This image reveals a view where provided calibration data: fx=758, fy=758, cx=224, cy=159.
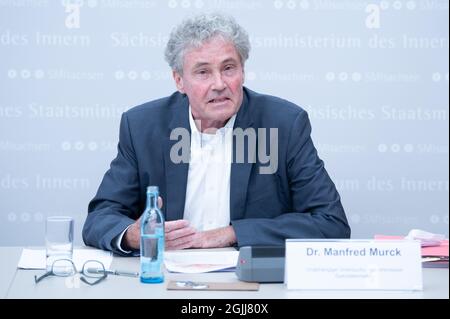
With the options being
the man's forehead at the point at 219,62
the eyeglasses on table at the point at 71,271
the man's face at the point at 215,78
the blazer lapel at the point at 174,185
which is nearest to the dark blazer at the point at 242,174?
the blazer lapel at the point at 174,185

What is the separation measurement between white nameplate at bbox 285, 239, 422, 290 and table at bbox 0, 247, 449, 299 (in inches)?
0.9

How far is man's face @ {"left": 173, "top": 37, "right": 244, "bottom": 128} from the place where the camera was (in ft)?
9.49

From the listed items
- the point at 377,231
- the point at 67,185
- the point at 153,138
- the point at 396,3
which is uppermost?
the point at 396,3

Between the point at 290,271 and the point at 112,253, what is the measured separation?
80 centimetres

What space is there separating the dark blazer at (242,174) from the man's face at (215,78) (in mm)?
135

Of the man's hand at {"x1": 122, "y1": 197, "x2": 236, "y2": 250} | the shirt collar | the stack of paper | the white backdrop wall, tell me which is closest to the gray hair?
the shirt collar

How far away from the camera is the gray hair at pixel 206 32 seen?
9.48 ft

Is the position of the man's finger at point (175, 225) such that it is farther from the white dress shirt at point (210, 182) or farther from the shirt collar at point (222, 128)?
the shirt collar at point (222, 128)

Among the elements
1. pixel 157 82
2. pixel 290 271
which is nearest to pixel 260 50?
pixel 157 82

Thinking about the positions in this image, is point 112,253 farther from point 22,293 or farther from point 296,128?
point 296,128

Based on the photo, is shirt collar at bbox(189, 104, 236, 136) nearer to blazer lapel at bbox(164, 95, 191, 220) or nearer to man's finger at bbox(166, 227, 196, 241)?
Result: blazer lapel at bbox(164, 95, 191, 220)

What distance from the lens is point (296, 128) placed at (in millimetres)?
3020
